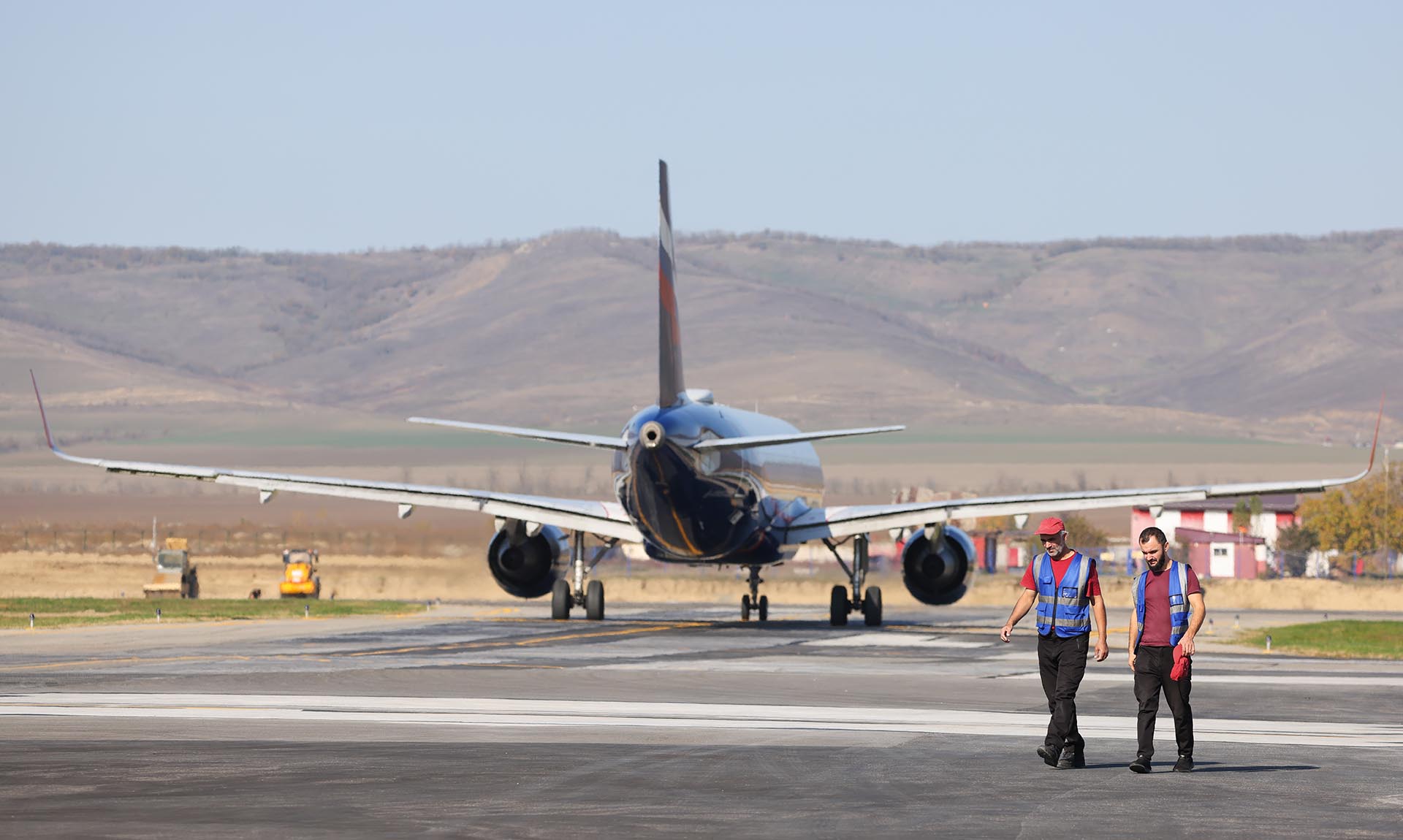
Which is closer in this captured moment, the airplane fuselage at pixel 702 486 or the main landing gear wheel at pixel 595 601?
the airplane fuselage at pixel 702 486

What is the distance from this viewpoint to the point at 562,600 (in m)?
50.8

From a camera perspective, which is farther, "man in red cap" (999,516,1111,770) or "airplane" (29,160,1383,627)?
"airplane" (29,160,1383,627)

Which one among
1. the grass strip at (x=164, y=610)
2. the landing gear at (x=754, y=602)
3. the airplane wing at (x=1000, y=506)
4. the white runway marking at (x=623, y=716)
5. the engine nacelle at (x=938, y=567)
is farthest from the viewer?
the landing gear at (x=754, y=602)

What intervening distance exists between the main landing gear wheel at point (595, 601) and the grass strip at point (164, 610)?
28.2 feet

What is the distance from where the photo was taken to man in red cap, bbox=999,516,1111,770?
63.7 feet

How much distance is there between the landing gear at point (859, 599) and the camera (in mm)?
51000

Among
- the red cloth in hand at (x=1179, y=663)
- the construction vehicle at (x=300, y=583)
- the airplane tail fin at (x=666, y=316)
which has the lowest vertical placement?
the red cloth in hand at (x=1179, y=663)

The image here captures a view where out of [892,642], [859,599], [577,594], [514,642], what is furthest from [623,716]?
[859,599]

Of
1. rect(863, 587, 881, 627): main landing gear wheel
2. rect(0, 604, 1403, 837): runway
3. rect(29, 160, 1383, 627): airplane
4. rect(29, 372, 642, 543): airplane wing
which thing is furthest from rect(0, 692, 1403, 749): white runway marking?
rect(863, 587, 881, 627): main landing gear wheel

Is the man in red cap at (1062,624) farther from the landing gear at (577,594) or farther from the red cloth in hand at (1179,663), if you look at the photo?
the landing gear at (577,594)

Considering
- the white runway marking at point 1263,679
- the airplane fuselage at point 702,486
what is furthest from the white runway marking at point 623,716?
the airplane fuselage at point 702,486

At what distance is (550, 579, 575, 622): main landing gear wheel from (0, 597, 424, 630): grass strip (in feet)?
24.7

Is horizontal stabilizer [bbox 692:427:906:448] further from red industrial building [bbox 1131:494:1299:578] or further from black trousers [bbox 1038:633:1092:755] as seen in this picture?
red industrial building [bbox 1131:494:1299:578]

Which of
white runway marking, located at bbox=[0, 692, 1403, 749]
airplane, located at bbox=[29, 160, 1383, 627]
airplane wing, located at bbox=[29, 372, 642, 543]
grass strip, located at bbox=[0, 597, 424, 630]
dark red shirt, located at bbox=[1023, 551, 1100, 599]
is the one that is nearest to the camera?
dark red shirt, located at bbox=[1023, 551, 1100, 599]
